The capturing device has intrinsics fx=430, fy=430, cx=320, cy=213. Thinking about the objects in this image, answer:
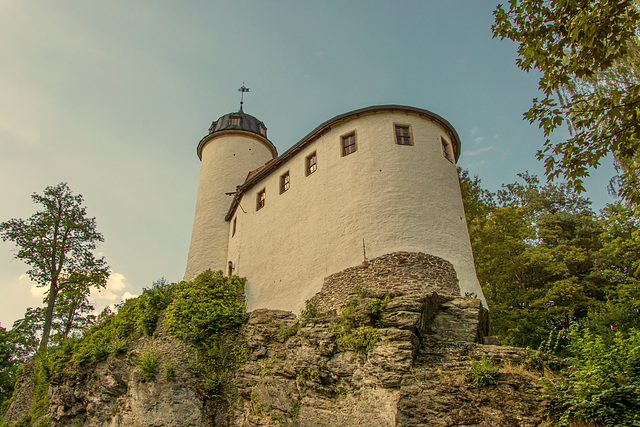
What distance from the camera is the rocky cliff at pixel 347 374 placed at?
8.51m

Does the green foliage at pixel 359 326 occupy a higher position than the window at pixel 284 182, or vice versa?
the window at pixel 284 182

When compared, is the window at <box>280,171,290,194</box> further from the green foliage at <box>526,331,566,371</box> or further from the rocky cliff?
the green foliage at <box>526,331,566,371</box>

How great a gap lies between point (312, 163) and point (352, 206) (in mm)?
3660

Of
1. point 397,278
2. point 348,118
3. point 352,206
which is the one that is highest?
point 348,118

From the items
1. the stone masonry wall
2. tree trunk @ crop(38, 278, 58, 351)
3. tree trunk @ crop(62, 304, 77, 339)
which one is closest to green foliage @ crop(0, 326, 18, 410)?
tree trunk @ crop(62, 304, 77, 339)

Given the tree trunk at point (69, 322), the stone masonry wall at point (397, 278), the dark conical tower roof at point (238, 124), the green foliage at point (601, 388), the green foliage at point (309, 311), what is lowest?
the green foliage at point (601, 388)

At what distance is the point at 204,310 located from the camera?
16047 mm

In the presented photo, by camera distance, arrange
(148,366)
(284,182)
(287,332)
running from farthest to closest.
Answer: (284,182), (148,366), (287,332)

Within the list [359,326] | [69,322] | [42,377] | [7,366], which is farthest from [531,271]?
[7,366]

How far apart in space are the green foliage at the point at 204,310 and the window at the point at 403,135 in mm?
8597

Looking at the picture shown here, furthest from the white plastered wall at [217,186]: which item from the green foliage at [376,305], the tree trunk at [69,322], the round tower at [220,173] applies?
the green foliage at [376,305]

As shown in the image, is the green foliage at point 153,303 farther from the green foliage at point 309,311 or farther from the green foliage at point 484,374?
the green foliage at point 484,374

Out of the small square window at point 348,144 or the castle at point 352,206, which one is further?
the small square window at point 348,144

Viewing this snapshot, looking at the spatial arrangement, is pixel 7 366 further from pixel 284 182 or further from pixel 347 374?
pixel 347 374
